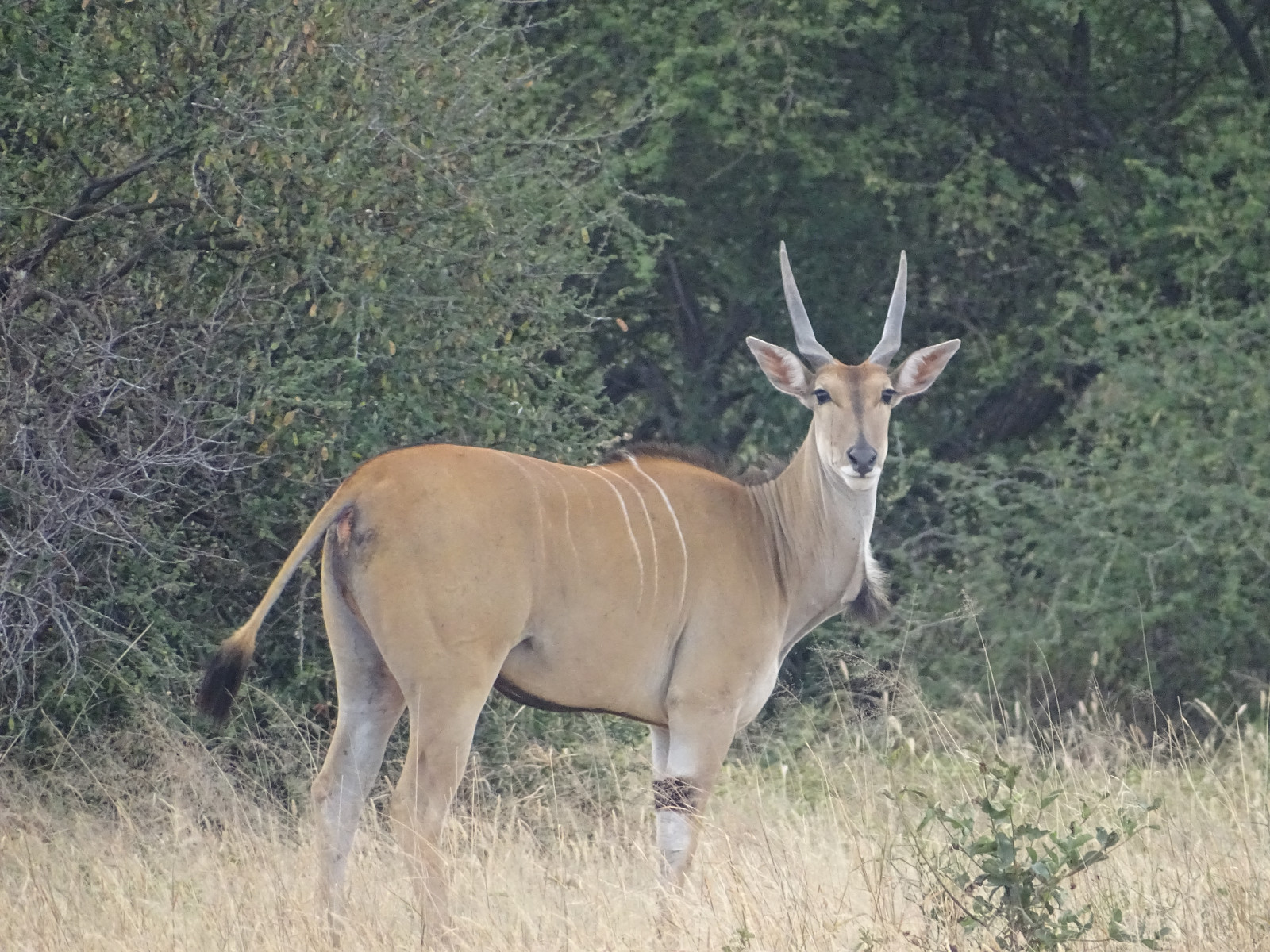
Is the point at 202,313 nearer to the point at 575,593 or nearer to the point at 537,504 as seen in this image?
the point at 537,504

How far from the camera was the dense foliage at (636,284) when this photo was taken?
552 centimetres

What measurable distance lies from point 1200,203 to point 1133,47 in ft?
3.73

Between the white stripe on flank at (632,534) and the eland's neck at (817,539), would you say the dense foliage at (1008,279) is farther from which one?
the white stripe on flank at (632,534)

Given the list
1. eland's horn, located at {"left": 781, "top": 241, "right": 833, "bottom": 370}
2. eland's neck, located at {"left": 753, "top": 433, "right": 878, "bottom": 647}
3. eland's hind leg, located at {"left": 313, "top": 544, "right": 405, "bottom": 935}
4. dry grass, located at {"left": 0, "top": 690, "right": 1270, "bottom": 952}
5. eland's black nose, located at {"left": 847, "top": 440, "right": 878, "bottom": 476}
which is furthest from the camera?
eland's horn, located at {"left": 781, "top": 241, "right": 833, "bottom": 370}

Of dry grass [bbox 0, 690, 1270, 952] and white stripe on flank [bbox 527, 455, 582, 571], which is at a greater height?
white stripe on flank [bbox 527, 455, 582, 571]

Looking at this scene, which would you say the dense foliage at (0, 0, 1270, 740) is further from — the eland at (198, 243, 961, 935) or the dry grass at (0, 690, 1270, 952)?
the eland at (198, 243, 961, 935)

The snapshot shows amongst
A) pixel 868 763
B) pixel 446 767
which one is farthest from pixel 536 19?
pixel 446 767

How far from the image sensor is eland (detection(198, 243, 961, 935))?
4223 millimetres

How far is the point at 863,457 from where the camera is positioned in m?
4.88

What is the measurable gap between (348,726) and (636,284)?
16.9 ft

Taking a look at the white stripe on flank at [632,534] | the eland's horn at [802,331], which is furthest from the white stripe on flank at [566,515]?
the eland's horn at [802,331]

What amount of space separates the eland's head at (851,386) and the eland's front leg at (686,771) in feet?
2.62

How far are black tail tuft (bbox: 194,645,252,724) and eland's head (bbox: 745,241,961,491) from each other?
5.51ft

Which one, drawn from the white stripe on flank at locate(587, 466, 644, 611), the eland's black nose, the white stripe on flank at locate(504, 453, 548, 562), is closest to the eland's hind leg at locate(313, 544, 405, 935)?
the white stripe on flank at locate(504, 453, 548, 562)
